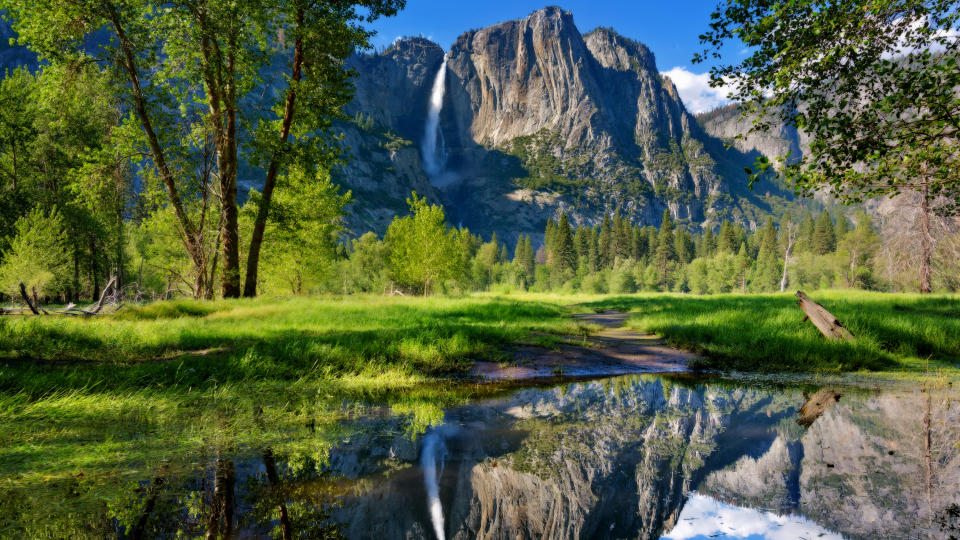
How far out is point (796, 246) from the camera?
343ft

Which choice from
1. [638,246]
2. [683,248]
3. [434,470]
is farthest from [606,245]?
[434,470]

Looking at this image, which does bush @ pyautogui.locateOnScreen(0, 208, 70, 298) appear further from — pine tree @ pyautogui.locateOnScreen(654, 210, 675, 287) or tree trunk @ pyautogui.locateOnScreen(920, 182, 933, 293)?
pine tree @ pyautogui.locateOnScreen(654, 210, 675, 287)

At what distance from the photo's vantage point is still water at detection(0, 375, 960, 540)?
2.64m

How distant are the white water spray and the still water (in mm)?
15

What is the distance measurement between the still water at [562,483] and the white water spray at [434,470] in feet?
0.05

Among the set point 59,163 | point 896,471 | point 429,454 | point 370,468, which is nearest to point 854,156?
point 896,471

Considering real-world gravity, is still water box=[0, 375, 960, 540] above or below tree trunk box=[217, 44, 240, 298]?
below

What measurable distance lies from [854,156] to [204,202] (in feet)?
59.6

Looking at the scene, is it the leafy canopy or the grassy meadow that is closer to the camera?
the grassy meadow

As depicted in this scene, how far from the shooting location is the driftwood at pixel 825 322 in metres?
9.78

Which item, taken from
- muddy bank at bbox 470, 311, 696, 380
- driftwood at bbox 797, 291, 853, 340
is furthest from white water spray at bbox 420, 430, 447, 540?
driftwood at bbox 797, 291, 853, 340

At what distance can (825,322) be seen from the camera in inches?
410

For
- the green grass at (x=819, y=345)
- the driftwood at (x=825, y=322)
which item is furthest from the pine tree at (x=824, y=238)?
the driftwood at (x=825, y=322)

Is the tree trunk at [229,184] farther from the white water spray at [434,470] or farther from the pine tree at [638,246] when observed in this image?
the pine tree at [638,246]
